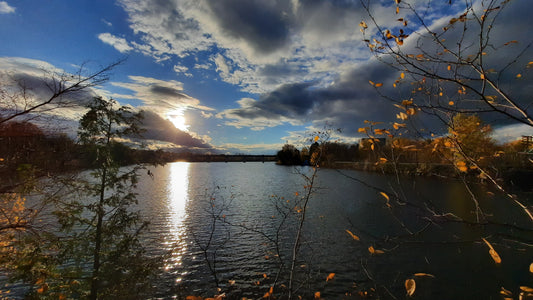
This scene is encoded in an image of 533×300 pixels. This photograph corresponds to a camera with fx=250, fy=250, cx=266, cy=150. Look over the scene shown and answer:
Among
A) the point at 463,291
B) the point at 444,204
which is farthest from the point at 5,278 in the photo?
the point at 444,204

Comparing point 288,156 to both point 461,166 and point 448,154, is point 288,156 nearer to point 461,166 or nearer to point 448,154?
point 448,154

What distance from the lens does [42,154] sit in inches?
376

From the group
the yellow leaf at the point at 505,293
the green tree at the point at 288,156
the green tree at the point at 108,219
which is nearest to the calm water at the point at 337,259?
the yellow leaf at the point at 505,293

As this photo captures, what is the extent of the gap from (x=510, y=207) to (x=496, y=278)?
53.7 feet

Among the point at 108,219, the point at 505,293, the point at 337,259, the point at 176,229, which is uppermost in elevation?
the point at 108,219

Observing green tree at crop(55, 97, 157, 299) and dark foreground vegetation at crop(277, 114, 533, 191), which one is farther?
green tree at crop(55, 97, 157, 299)

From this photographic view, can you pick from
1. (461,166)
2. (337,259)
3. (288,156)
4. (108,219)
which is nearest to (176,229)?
(108,219)

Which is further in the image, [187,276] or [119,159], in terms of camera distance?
[187,276]

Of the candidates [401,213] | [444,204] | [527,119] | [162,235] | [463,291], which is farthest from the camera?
[444,204]

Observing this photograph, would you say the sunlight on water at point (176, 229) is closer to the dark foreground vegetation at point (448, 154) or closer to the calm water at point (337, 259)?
the calm water at point (337, 259)

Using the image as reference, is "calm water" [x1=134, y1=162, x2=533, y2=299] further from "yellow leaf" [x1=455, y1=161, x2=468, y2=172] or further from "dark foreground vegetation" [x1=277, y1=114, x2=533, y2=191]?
"yellow leaf" [x1=455, y1=161, x2=468, y2=172]

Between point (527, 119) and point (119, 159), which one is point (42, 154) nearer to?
point (119, 159)

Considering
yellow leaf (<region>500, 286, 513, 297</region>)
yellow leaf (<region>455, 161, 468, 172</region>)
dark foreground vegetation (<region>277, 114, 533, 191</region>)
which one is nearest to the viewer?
yellow leaf (<region>455, 161, 468, 172</region>)

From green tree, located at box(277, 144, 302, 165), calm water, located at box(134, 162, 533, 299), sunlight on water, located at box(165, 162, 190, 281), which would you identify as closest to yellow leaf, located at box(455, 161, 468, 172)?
calm water, located at box(134, 162, 533, 299)
